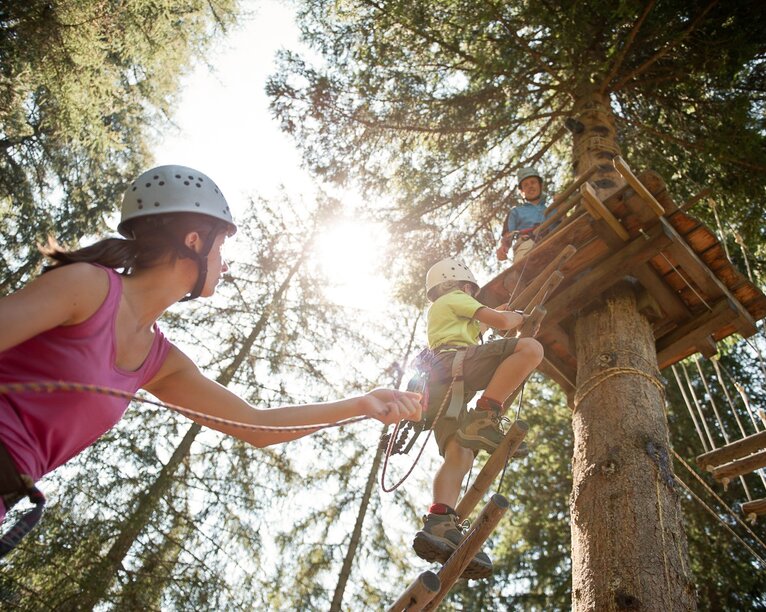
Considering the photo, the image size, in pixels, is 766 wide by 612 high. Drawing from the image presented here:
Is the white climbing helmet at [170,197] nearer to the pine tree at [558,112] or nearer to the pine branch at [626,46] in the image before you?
the pine tree at [558,112]

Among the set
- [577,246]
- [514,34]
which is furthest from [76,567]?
[514,34]

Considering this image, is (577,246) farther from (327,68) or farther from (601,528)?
(327,68)

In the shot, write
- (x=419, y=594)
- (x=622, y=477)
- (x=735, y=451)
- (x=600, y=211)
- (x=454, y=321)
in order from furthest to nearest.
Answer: (x=600, y=211) → (x=735, y=451) → (x=454, y=321) → (x=622, y=477) → (x=419, y=594)

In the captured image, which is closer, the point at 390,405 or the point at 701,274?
the point at 390,405

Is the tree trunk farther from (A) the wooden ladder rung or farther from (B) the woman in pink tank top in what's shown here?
(B) the woman in pink tank top

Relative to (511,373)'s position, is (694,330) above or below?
above

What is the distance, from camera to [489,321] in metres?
4.42

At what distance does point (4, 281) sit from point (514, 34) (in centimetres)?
996

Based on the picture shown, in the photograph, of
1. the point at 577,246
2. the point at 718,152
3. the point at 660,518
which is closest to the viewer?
the point at 660,518

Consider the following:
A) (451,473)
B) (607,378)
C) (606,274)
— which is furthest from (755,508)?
(451,473)

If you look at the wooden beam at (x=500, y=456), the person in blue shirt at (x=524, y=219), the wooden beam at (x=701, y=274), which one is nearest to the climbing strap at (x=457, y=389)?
the wooden beam at (x=500, y=456)

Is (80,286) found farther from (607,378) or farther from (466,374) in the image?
(607,378)

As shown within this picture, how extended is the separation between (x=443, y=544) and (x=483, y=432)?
2.64 feet

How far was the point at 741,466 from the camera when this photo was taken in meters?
4.99
